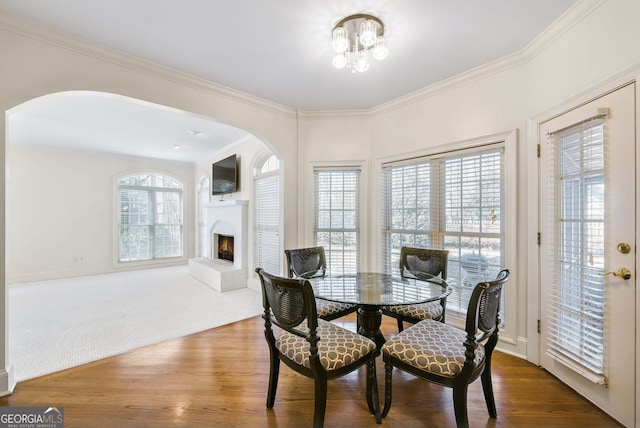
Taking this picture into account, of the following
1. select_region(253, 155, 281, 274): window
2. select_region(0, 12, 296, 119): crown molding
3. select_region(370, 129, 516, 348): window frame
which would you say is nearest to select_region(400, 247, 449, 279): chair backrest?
select_region(370, 129, 516, 348): window frame

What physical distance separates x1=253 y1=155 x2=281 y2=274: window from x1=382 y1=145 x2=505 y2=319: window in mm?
1813

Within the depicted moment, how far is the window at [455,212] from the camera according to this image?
8.30ft

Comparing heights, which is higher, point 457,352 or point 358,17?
point 358,17

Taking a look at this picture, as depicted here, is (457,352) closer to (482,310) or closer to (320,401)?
(482,310)

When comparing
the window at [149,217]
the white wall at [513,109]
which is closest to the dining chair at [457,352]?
the white wall at [513,109]

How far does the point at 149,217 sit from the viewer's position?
21.6 ft

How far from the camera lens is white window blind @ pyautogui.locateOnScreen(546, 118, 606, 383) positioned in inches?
67.8

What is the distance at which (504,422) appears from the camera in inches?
64.0

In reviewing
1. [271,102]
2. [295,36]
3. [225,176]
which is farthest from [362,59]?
[225,176]

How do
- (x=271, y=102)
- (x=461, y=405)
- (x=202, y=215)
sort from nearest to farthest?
1. (x=461, y=405)
2. (x=271, y=102)
3. (x=202, y=215)

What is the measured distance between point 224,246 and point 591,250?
557 cm

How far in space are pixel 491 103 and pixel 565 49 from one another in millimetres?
608

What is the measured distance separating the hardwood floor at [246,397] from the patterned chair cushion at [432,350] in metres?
0.44

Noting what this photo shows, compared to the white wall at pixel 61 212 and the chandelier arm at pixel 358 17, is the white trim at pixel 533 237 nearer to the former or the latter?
the chandelier arm at pixel 358 17
